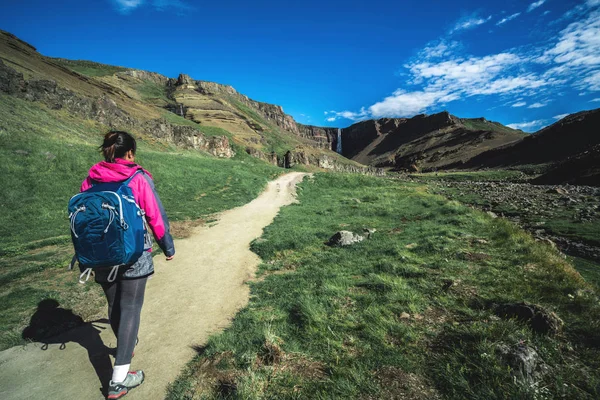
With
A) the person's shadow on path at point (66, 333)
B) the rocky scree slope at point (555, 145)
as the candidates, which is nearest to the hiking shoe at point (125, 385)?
the person's shadow on path at point (66, 333)

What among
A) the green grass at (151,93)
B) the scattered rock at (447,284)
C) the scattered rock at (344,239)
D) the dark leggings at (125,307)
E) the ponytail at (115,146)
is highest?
the green grass at (151,93)

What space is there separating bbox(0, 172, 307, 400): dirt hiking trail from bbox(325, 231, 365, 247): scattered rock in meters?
3.12

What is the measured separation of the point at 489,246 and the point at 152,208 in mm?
9366

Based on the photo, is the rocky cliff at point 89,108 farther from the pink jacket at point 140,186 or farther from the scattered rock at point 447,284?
the scattered rock at point 447,284

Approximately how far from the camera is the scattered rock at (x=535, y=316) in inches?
150

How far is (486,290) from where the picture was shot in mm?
5336

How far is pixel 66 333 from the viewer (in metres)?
5.07

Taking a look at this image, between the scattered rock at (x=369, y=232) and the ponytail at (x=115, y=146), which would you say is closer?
the ponytail at (x=115, y=146)

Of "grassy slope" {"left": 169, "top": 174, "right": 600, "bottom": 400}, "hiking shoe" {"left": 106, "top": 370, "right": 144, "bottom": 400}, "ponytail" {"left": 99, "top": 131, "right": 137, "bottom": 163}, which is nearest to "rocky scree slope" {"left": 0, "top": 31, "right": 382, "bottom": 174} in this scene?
"ponytail" {"left": 99, "top": 131, "right": 137, "bottom": 163}

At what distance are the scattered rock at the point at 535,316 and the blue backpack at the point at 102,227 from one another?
5.94 meters

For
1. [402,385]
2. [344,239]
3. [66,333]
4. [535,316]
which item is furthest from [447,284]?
[66,333]

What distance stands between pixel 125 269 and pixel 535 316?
618cm

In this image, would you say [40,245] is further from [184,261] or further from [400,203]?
[400,203]

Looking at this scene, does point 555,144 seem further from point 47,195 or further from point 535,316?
point 47,195
